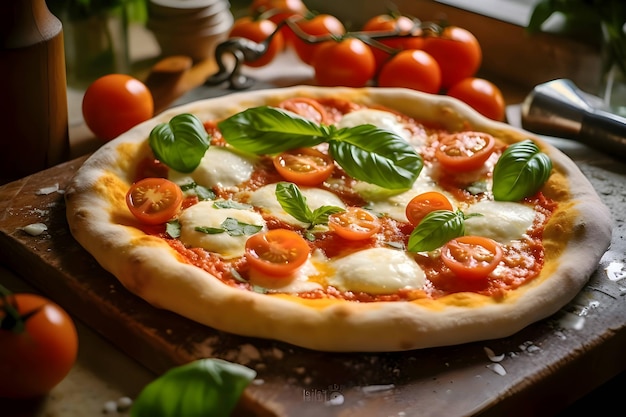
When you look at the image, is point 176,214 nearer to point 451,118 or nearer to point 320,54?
point 451,118

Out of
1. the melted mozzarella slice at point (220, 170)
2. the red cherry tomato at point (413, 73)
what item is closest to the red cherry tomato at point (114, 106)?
the melted mozzarella slice at point (220, 170)

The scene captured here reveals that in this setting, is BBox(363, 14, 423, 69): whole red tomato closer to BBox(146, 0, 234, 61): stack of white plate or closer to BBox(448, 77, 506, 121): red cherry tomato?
BBox(448, 77, 506, 121): red cherry tomato

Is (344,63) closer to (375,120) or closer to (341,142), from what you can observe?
(375,120)

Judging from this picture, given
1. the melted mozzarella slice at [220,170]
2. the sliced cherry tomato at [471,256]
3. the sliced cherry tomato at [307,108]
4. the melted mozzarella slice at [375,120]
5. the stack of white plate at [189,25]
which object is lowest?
the stack of white plate at [189,25]

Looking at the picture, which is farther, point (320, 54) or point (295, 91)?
point (320, 54)

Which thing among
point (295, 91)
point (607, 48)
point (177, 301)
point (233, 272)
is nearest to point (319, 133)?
point (295, 91)

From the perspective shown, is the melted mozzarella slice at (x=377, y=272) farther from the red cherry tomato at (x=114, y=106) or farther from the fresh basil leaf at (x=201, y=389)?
the red cherry tomato at (x=114, y=106)
